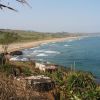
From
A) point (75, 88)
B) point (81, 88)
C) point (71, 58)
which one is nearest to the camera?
point (81, 88)

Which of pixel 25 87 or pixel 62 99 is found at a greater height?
pixel 25 87

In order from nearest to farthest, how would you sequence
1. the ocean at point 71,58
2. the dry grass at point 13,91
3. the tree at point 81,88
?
the dry grass at point 13,91 < the tree at point 81,88 < the ocean at point 71,58

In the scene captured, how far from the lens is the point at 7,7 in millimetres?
8016

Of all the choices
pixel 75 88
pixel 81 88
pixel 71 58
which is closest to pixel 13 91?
pixel 81 88

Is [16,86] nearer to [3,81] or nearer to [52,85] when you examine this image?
[3,81]

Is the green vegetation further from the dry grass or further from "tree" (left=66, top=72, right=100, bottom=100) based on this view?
the dry grass

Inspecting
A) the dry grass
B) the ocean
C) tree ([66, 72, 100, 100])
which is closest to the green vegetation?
tree ([66, 72, 100, 100])

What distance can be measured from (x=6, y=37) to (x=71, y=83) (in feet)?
129

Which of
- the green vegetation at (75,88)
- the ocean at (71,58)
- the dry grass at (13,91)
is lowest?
the ocean at (71,58)

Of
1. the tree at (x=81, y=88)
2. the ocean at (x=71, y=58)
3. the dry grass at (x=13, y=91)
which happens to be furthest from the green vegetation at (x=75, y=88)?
the ocean at (x=71, y=58)

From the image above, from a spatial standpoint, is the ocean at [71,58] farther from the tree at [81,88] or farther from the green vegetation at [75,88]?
the tree at [81,88]

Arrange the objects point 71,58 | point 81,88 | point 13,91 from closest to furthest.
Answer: point 13,91
point 81,88
point 71,58

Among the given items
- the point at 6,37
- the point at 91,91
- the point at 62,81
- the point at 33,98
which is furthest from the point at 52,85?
the point at 6,37

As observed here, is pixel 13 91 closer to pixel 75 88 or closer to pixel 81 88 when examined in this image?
pixel 81 88
